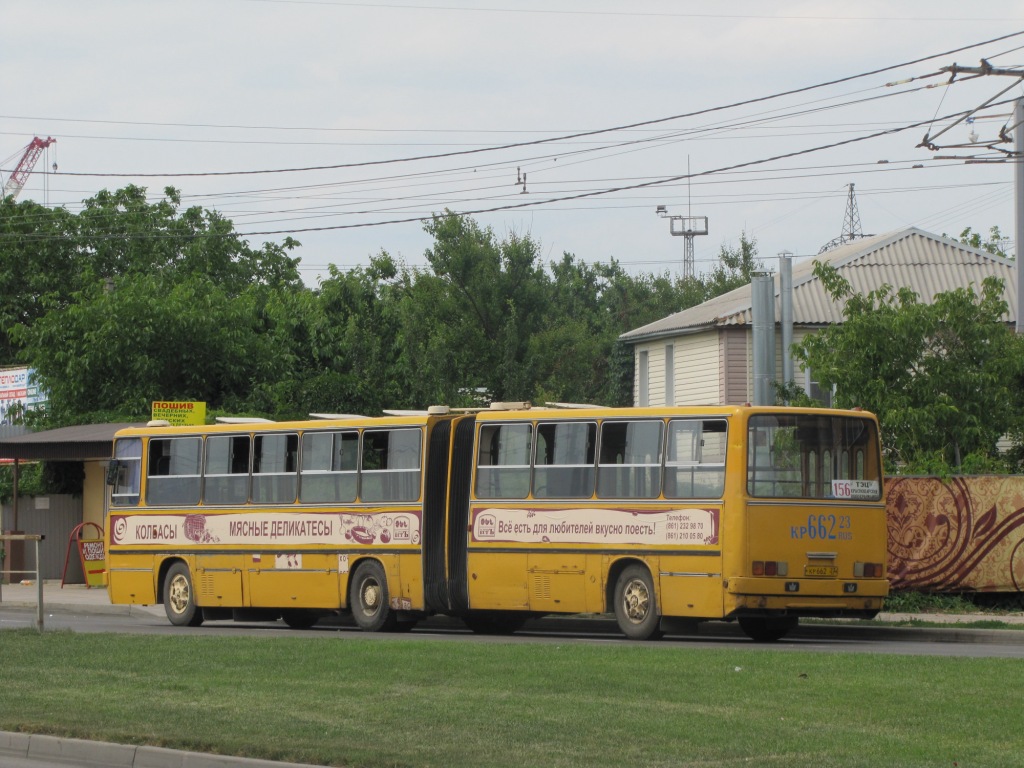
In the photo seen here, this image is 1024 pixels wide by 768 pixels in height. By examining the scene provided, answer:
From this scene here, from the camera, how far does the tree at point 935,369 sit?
2686 centimetres

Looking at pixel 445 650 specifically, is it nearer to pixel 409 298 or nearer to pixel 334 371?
pixel 334 371

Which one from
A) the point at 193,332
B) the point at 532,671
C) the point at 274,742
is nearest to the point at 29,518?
the point at 193,332

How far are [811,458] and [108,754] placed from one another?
11.3m

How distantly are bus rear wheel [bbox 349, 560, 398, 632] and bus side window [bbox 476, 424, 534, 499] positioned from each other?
2.03m

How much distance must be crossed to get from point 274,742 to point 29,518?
2917cm

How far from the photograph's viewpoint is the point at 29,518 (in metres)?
38.1

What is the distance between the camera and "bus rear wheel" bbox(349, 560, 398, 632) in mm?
23016

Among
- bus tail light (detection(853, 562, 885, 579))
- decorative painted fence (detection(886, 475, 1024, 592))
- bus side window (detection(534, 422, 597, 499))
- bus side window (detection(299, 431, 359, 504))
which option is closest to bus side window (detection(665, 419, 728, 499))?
bus side window (detection(534, 422, 597, 499))

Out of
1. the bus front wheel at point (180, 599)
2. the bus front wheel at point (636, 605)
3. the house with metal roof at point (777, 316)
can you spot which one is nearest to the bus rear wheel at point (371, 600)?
the bus front wheel at point (180, 599)

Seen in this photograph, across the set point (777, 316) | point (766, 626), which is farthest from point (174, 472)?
point (777, 316)

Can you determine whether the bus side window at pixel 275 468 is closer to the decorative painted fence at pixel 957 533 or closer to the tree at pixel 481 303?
the decorative painted fence at pixel 957 533

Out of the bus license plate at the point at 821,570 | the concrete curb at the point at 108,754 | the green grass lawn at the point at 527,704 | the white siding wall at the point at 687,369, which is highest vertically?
the white siding wall at the point at 687,369

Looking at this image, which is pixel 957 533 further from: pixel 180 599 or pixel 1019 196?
pixel 180 599

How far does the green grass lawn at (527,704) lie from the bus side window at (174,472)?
26.5 ft
